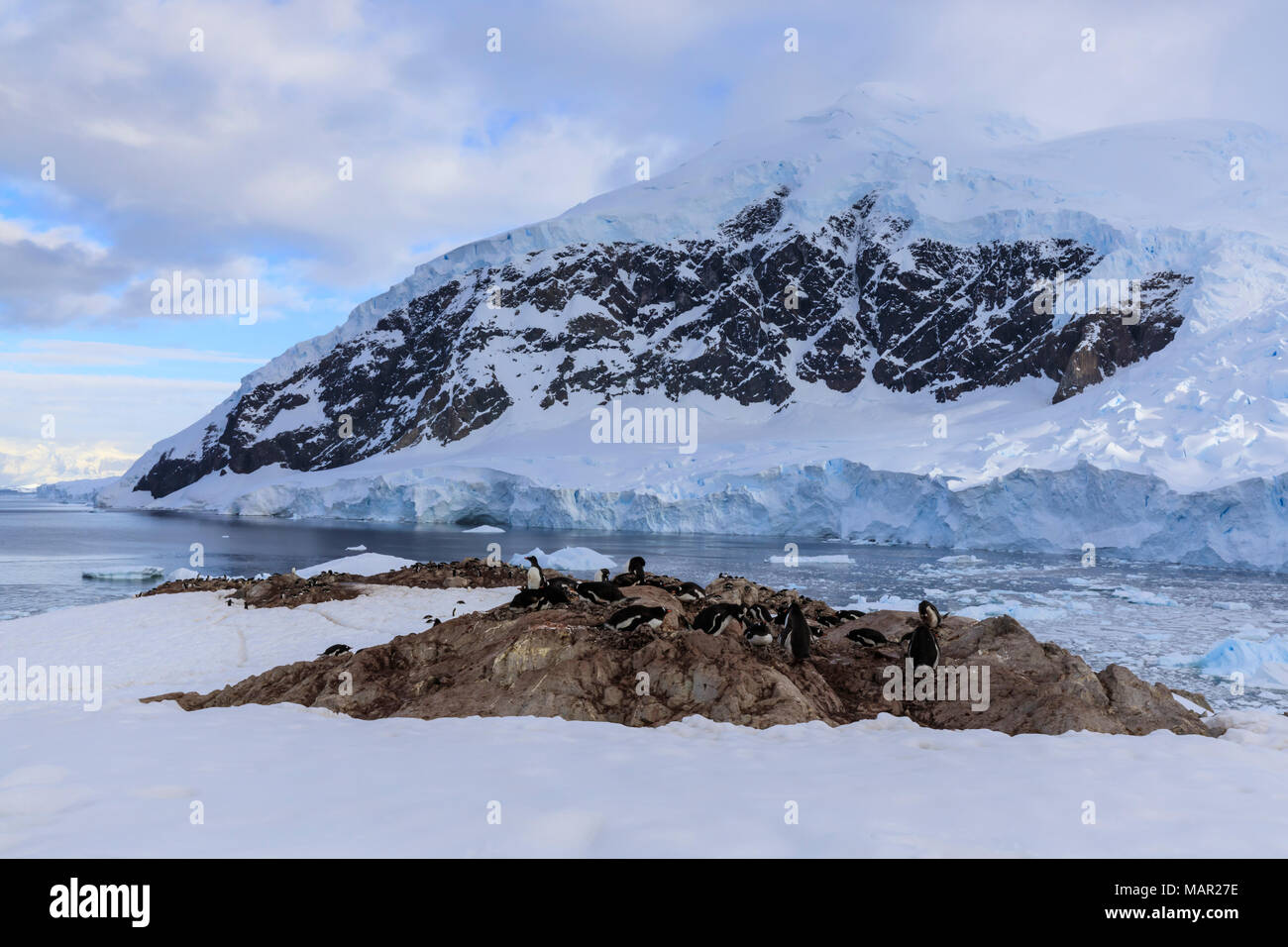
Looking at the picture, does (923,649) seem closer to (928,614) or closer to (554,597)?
(928,614)

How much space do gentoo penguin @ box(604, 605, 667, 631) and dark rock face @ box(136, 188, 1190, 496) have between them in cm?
10196

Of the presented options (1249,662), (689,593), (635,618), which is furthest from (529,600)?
(1249,662)

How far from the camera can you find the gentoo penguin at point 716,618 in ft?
34.2

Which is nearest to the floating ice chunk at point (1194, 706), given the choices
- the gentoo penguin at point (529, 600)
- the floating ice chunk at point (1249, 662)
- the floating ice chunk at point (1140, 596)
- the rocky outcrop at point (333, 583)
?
the gentoo penguin at point (529, 600)

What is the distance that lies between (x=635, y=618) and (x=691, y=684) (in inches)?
66.2

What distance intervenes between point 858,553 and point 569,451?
5315cm

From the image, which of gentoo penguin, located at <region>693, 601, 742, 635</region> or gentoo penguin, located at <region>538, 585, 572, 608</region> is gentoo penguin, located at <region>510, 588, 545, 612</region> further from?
gentoo penguin, located at <region>693, 601, 742, 635</region>

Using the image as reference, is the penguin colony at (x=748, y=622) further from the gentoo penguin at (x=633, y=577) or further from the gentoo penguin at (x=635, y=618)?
the gentoo penguin at (x=633, y=577)

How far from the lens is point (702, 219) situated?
5541 inches

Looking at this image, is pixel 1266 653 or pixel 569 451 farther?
pixel 569 451

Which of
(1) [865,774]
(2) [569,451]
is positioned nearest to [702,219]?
(2) [569,451]

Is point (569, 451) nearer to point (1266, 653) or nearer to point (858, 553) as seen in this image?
point (858, 553)

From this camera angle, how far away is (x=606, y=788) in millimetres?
5566

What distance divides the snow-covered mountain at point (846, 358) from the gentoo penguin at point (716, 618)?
3862 cm
